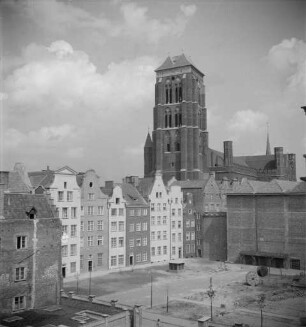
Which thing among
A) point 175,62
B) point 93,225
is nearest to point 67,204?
point 93,225

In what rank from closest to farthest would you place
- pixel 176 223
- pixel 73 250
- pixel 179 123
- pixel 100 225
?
1. pixel 73 250
2. pixel 100 225
3. pixel 176 223
4. pixel 179 123

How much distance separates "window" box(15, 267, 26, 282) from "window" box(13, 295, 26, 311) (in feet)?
4.85

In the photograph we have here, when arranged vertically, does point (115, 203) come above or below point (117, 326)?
above

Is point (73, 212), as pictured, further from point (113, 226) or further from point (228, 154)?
point (228, 154)

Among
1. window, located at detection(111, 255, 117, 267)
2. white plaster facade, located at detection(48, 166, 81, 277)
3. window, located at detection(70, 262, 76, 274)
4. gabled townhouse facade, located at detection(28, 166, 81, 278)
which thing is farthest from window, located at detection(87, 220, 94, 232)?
window, located at detection(111, 255, 117, 267)

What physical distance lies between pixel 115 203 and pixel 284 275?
1064 inches

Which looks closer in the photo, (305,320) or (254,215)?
(305,320)

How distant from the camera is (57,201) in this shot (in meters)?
55.1

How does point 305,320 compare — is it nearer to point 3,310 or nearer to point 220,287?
point 220,287

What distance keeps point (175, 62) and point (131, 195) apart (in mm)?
54463

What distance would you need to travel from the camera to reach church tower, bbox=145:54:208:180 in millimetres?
104812

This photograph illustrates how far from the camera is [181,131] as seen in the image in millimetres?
105938

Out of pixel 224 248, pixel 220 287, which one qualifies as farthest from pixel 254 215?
pixel 220 287

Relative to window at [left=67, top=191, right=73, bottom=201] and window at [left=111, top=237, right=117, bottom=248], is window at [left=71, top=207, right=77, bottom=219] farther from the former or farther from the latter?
window at [left=111, top=237, right=117, bottom=248]
